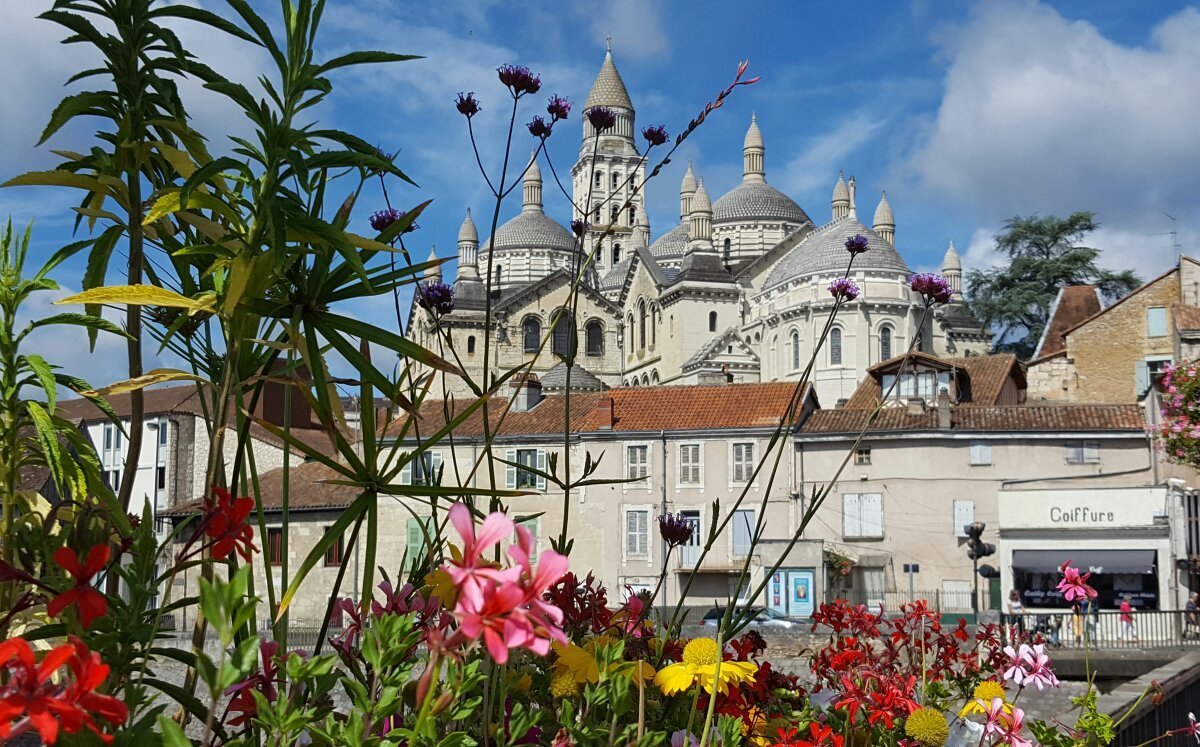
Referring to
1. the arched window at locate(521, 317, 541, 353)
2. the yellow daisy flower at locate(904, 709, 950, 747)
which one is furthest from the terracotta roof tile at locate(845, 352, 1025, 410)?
the arched window at locate(521, 317, 541, 353)

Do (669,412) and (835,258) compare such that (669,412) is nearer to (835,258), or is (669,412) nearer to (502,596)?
(835,258)

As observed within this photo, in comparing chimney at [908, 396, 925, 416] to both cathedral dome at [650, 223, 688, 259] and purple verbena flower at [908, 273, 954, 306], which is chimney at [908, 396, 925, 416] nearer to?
purple verbena flower at [908, 273, 954, 306]

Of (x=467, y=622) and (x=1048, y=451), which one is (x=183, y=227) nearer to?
(x=467, y=622)

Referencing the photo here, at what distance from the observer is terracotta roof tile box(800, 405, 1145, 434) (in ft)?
107

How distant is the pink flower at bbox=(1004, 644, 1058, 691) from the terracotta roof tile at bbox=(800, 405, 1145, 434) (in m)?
30.7

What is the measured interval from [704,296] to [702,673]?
7074cm

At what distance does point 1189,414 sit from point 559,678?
15.9m

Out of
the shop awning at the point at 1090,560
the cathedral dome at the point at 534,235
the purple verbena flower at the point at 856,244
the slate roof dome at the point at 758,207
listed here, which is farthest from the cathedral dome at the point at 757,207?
the purple verbena flower at the point at 856,244

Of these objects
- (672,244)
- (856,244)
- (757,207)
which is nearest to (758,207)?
(757,207)

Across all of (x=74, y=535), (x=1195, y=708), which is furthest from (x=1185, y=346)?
(x=74, y=535)

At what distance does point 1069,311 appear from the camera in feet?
158

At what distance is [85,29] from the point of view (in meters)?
2.14

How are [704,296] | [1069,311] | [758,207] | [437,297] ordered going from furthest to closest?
[758,207], [704,296], [1069,311], [437,297]

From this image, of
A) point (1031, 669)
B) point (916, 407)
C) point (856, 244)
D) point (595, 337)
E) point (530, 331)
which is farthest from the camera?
point (595, 337)
